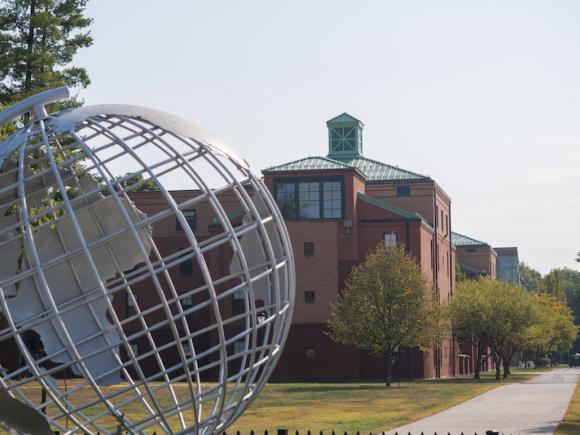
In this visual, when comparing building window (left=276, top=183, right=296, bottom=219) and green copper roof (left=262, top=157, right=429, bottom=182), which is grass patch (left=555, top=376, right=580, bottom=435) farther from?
green copper roof (left=262, top=157, right=429, bottom=182)

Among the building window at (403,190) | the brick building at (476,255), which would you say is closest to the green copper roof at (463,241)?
the brick building at (476,255)

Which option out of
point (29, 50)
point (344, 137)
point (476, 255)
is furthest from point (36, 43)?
point (476, 255)

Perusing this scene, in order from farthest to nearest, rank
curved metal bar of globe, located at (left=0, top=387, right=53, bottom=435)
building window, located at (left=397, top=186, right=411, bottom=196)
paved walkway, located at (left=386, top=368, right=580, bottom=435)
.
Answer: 1. building window, located at (left=397, top=186, right=411, bottom=196)
2. paved walkway, located at (left=386, top=368, right=580, bottom=435)
3. curved metal bar of globe, located at (left=0, top=387, right=53, bottom=435)

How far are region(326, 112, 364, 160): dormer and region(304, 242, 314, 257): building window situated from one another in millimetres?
17751

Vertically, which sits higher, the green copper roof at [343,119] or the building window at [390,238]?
the green copper roof at [343,119]

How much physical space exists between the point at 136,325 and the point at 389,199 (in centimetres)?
2376

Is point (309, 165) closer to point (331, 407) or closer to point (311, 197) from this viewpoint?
point (311, 197)

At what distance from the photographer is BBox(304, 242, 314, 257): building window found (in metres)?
60.5

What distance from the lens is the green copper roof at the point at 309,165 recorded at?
2452 inches

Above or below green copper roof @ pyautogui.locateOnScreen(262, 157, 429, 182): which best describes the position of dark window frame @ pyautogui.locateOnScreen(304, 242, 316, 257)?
below

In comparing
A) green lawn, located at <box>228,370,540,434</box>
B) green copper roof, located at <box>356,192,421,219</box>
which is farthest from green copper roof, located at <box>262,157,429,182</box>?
green lawn, located at <box>228,370,540,434</box>

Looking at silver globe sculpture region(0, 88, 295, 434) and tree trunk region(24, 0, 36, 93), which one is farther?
tree trunk region(24, 0, 36, 93)

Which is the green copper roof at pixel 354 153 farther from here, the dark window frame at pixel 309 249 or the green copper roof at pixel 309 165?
the dark window frame at pixel 309 249

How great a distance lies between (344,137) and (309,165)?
15.6m
